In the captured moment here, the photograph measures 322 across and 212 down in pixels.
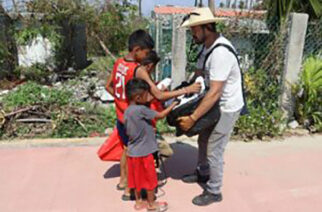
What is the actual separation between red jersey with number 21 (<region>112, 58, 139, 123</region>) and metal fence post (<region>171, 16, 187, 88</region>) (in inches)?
74.6

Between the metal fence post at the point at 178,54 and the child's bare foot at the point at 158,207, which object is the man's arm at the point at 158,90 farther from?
the metal fence post at the point at 178,54

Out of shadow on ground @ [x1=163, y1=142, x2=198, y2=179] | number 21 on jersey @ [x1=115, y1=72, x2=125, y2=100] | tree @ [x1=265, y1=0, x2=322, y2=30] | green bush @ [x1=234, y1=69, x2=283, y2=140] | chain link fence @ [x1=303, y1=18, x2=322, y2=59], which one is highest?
tree @ [x1=265, y1=0, x2=322, y2=30]

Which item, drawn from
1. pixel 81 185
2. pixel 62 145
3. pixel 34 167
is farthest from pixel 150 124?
pixel 62 145

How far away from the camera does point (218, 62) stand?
2285 millimetres

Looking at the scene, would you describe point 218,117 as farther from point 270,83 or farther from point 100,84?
point 100,84

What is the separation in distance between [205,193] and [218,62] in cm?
126

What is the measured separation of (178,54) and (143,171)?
7.63ft

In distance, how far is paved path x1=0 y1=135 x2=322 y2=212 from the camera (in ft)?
9.16

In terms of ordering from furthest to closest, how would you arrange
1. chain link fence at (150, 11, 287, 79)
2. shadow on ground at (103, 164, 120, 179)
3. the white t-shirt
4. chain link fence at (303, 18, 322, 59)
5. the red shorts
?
chain link fence at (303, 18, 322, 59)
chain link fence at (150, 11, 287, 79)
shadow on ground at (103, 164, 120, 179)
the red shorts
the white t-shirt

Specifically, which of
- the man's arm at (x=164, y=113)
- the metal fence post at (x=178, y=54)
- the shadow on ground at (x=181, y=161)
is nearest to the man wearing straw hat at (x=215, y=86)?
the man's arm at (x=164, y=113)

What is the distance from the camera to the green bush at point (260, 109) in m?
4.30

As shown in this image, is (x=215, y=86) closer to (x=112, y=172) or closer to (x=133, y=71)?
(x=133, y=71)

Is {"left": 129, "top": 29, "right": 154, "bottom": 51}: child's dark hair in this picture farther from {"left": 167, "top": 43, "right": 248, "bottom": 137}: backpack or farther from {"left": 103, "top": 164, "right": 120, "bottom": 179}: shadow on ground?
{"left": 103, "top": 164, "right": 120, "bottom": 179}: shadow on ground

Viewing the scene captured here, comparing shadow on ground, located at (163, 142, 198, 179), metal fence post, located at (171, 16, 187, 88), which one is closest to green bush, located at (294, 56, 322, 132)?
metal fence post, located at (171, 16, 187, 88)
